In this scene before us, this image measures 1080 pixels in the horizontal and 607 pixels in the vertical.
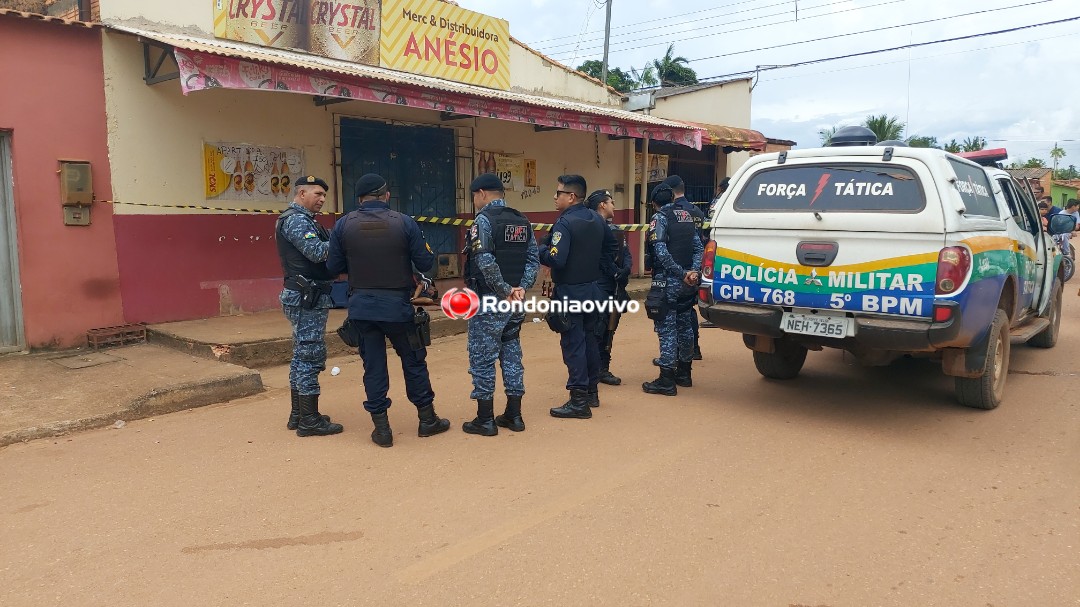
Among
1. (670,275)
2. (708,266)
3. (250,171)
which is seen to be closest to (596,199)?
(670,275)

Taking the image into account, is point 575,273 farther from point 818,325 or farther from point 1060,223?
point 1060,223

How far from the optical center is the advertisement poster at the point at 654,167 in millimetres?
14344

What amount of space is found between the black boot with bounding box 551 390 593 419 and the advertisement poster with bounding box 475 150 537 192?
635cm

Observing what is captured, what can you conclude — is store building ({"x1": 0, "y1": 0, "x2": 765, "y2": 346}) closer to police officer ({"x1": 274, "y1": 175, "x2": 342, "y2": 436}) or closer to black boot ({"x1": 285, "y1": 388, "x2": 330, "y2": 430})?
police officer ({"x1": 274, "y1": 175, "x2": 342, "y2": 436})

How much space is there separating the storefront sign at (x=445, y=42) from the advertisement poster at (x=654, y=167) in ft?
11.5

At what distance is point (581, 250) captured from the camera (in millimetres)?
5352

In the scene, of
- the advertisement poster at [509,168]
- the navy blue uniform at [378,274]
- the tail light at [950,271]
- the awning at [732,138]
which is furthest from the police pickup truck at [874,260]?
the awning at [732,138]

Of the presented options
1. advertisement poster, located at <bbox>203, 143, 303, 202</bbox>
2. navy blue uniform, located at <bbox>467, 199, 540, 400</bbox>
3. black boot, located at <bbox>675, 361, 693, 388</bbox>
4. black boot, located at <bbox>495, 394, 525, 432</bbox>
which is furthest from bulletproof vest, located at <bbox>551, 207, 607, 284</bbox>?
advertisement poster, located at <bbox>203, 143, 303, 202</bbox>

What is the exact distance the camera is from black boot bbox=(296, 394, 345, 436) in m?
4.91

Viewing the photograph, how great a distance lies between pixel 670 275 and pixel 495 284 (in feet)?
5.90

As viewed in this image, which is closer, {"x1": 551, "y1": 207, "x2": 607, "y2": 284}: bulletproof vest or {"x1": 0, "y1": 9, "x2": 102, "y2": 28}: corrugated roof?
{"x1": 551, "y1": 207, "x2": 607, "y2": 284}: bulletproof vest

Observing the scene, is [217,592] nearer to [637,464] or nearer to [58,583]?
[58,583]

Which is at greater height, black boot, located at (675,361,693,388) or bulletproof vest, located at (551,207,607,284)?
bulletproof vest, located at (551,207,607,284)

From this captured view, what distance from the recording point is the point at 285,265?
4891 mm
